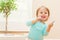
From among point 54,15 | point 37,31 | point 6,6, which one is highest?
point 6,6

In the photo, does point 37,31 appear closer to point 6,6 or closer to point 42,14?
point 42,14

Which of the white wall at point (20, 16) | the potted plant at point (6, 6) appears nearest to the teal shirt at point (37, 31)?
the potted plant at point (6, 6)

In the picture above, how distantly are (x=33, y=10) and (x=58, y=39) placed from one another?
0.43m

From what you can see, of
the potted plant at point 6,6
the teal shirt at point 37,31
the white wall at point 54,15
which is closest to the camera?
the teal shirt at point 37,31

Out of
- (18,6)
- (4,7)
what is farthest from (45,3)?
(4,7)

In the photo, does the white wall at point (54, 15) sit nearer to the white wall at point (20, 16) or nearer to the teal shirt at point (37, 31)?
the white wall at point (20, 16)

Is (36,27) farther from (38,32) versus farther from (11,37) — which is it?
(11,37)

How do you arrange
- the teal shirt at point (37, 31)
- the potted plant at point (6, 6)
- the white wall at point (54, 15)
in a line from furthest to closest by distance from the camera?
the white wall at point (54, 15) → the potted plant at point (6, 6) → the teal shirt at point (37, 31)

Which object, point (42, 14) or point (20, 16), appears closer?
point (42, 14)

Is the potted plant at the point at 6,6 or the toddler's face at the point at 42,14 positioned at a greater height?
the potted plant at the point at 6,6

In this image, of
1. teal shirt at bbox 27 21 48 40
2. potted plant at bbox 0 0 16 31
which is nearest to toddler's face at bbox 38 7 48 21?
teal shirt at bbox 27 21 48 40

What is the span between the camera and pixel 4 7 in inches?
73.0

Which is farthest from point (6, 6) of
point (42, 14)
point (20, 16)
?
point (42, 14)

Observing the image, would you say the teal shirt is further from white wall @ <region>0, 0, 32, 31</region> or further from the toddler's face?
white wall @ <region>0, 0, 32, 31</region>
